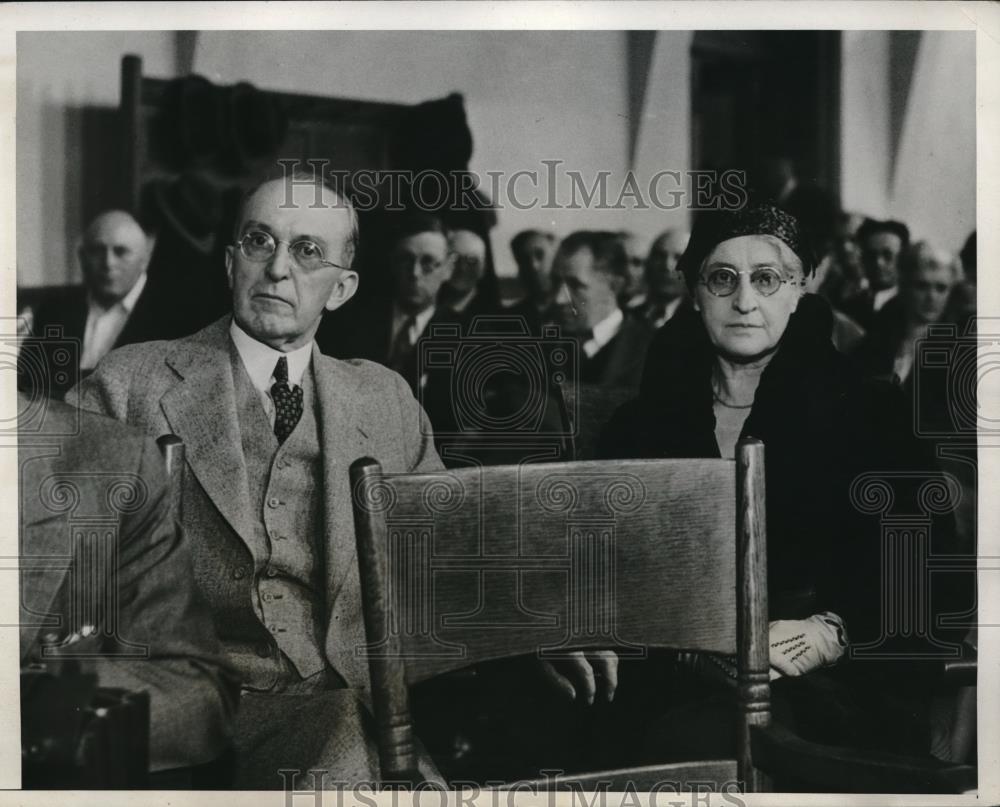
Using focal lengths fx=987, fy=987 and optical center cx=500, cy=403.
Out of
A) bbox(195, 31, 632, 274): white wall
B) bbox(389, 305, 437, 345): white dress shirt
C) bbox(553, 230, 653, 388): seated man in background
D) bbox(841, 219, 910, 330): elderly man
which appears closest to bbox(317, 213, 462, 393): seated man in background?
bbox(389, 305, 437, 345): white dress shirt

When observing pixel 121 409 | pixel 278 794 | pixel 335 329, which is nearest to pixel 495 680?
pixel 278 794

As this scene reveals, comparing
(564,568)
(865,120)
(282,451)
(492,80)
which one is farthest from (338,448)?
(865,120)

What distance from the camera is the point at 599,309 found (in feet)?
5.78

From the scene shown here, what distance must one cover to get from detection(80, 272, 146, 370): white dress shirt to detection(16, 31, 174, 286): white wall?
73 millimetres

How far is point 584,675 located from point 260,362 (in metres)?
0.80

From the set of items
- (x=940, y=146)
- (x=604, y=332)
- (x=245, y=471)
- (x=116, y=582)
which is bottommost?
(x=116, y=582)

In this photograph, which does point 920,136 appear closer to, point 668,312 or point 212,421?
point 668,312

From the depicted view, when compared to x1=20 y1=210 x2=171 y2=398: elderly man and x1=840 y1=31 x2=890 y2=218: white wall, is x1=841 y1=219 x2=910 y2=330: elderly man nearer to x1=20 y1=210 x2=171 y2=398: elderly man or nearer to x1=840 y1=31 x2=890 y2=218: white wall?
x1=840 y1=31 x2=890 y2=218: white wall

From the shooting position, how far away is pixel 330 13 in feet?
5.79

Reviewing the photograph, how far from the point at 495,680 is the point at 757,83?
1.17 metres

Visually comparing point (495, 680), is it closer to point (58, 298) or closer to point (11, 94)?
point (58, 298)

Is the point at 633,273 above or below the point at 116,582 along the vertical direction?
above

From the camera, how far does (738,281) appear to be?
1754 mm

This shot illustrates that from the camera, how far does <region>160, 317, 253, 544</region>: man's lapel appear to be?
1.72 meters
